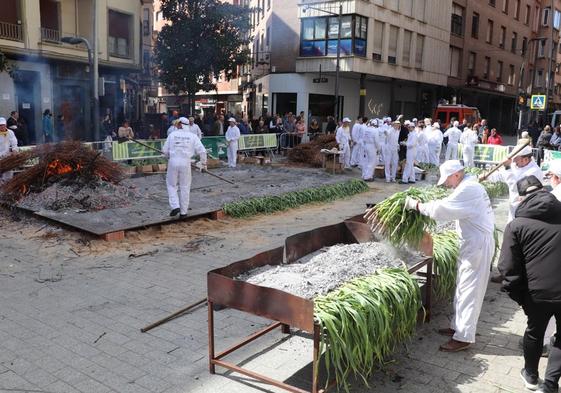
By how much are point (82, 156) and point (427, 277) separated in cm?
780

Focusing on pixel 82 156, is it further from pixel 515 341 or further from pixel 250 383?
pixel 515 341

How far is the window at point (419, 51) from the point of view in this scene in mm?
33312

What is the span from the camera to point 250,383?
164 inches

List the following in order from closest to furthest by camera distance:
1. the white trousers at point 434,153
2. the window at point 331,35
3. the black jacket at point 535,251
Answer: the black jacket at point 535,251 < the white trousers at point 434,153 < the window at point 331,35

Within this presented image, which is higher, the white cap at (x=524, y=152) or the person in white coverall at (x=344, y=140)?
the white cap at (x=524, y=152)

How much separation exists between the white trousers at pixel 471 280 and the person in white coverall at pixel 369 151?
11.1 meters

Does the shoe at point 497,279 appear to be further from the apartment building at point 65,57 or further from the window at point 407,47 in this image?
the window at point 407,47

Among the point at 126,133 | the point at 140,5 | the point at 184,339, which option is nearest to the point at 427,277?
the point at 184,339

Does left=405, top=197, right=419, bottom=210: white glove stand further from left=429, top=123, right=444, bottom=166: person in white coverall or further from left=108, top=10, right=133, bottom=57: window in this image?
left=108, top=10, right=133, bottom=57: window

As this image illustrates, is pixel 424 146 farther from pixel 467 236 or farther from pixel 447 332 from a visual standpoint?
pixel 467 236

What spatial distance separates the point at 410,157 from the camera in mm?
15609

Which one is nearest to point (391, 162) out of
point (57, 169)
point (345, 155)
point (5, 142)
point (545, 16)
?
point (345, 155)

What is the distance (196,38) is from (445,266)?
19958 mm

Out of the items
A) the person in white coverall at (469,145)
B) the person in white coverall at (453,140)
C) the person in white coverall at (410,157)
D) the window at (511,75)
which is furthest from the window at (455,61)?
the person in white coverall at (410,157)
